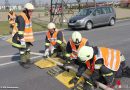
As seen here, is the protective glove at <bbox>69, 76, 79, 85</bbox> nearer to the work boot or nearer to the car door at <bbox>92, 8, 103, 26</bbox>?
the work boot

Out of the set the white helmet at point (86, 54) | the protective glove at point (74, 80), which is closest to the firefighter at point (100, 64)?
the white helmet at point (86, 54)

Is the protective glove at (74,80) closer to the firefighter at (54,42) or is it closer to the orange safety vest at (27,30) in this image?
the firefighter at (54,42)

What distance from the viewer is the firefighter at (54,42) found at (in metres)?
10.4

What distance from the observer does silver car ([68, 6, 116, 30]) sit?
23.8m

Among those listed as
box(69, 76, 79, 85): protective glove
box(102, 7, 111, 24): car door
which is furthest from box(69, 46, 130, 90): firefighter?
box(102, 7, 111, 24): car door

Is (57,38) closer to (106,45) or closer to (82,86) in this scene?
(82,86)

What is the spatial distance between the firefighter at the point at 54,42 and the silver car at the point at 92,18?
12.9 m

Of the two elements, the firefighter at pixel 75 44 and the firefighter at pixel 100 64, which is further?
the firefighter at pixel 75 44

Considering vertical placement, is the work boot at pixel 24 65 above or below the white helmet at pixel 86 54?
below

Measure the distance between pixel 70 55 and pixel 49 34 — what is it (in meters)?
2.10

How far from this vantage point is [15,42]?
10.1m

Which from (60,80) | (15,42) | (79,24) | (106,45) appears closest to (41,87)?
(60,80)

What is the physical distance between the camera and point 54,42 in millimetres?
10656

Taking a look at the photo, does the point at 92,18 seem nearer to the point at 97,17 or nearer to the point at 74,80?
the point at 97,17
